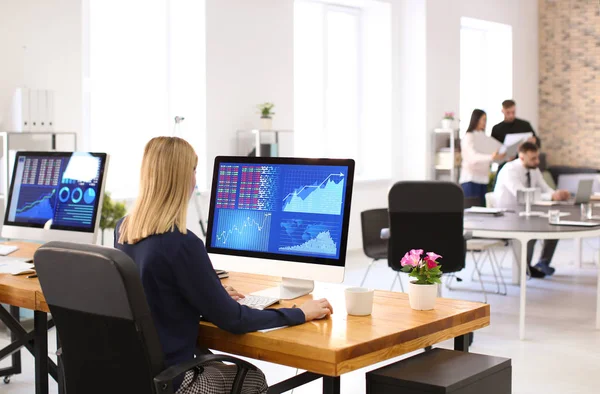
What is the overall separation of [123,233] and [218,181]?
0.61 meters

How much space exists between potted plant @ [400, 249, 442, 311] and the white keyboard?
46 cm

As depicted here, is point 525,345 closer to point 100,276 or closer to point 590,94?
point 100,276

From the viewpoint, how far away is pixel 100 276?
7.21 feet

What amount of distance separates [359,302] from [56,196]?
1.83 metres

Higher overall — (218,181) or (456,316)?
(218,181)

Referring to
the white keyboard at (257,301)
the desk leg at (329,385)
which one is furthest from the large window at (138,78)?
the desk leg at (329,385)

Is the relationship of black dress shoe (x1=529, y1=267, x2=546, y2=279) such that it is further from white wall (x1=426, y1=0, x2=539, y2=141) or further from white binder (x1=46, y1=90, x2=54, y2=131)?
white binder (x1=46, y1=90, x2=54, y2=131)

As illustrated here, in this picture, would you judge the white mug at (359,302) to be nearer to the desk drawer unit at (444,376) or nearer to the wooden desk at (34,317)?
the desk drawer unit at (444,376)

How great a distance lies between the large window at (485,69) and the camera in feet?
36.9

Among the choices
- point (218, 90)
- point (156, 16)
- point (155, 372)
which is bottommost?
point (155, 372)

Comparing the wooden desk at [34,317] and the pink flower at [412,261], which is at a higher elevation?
the pink flower at [412,261]

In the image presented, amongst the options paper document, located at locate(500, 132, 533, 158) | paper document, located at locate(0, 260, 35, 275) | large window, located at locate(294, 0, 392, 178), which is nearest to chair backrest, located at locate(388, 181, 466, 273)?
paper document, located at locate(0, 260, 35, 275)

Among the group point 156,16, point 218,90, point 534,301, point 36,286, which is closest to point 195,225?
point 218,90

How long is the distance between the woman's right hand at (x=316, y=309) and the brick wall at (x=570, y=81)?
9.74 meters
